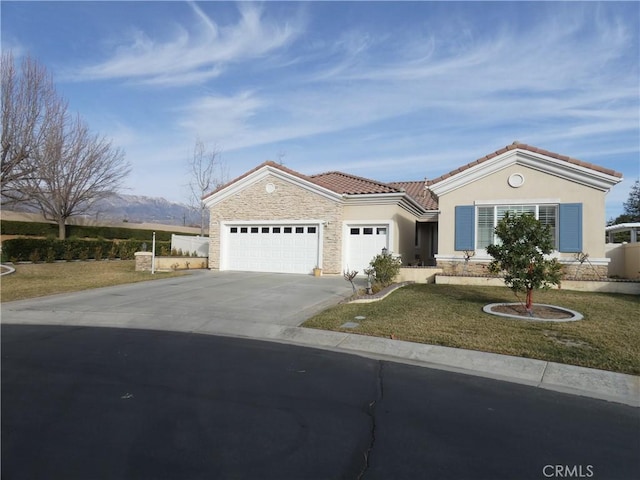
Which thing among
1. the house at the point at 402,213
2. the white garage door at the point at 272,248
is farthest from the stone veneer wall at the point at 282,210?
the white garage door at the point at 272,248

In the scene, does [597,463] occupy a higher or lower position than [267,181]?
lower

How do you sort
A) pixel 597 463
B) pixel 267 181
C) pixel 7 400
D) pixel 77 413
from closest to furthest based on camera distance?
pixel 597 463
pixel 77 413
pixel 7 400
pixel 267 181

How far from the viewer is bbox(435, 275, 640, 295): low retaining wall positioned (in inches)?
537

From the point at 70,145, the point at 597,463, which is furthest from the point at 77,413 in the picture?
the point at 70,145

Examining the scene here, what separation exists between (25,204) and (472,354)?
114 feet

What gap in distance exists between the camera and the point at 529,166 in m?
15.6

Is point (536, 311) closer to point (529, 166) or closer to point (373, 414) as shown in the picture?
point (373, 414)

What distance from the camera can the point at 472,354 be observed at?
269 inches

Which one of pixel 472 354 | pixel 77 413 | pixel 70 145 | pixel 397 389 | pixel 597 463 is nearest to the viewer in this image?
pixel 597 463

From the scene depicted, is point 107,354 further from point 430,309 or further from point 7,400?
point 430,309

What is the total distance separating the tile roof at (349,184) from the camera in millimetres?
19266

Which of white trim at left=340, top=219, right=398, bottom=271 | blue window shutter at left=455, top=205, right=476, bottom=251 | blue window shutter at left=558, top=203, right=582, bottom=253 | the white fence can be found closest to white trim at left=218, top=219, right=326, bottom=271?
white trim at left=340, top=219, right=398, bottom=271

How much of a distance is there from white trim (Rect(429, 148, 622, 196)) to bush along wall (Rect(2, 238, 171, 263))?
50.8ft

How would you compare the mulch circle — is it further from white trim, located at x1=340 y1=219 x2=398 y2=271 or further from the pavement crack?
white trim, located at x1=340 y1=219 x2=398 y2=271
